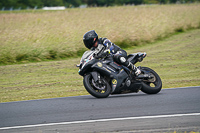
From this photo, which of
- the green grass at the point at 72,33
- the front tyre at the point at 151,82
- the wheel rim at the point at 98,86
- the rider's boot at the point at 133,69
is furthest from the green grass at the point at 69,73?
the rider's boot at the point at 133,69

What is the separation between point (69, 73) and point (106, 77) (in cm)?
589

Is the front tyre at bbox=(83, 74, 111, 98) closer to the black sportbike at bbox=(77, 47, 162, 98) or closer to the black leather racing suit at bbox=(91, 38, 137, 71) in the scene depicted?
the black sportbike at bbox=(77, 47, 162, 98)

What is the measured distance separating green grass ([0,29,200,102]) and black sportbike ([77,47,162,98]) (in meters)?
2.08

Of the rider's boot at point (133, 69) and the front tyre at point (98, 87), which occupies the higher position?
the rider's boot at point (133, 69)

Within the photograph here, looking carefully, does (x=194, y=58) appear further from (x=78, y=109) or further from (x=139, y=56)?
(x=78, y=109)

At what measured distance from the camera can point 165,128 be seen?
17.4 ft

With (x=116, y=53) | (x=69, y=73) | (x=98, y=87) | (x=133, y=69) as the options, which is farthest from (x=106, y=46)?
(x=69, y=73)

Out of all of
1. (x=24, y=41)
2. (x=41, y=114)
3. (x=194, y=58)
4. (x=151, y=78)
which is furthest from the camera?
(x=24, y=41)

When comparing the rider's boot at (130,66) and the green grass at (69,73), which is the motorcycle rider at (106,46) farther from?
the green grass at (69,73)

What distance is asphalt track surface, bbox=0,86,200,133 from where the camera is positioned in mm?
5547

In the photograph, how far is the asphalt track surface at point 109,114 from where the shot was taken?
5547mm

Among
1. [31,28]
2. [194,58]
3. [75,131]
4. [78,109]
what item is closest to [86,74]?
[78,109]

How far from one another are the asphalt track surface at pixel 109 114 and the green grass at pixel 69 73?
6.31ft

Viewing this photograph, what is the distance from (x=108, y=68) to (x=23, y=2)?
230 feet
